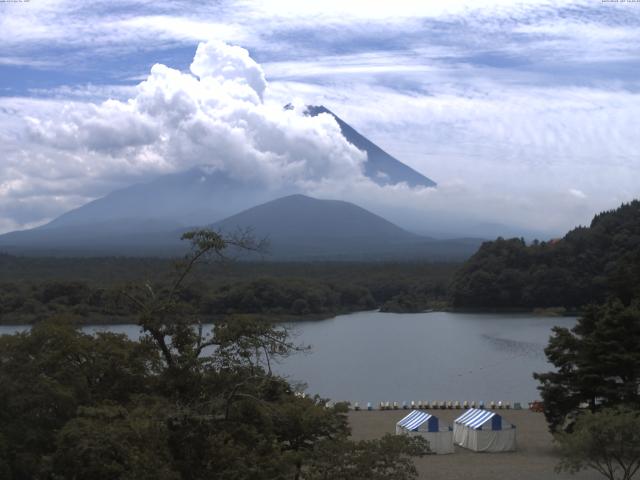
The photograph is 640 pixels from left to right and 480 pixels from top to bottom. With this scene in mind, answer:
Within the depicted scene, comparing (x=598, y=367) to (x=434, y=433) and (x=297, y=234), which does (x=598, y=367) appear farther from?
(x=297, y=234)

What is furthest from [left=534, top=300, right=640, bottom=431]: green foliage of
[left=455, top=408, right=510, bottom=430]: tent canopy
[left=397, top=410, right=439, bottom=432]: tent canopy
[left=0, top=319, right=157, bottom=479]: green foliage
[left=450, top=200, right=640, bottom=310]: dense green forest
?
[left=450, top=200, right=640, bottom=310]: dense green forest

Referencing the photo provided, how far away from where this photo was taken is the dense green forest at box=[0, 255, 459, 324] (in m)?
38.5

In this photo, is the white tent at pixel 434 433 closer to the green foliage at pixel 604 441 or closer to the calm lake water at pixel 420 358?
the calm lake water at pixel 420 358

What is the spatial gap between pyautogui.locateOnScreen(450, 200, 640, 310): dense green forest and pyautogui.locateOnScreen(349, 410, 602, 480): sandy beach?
2930 centimetres

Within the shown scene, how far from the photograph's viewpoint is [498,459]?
14922 mm

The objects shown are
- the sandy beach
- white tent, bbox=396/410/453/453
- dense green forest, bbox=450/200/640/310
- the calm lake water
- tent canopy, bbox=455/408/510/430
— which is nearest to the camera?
the sandy beach

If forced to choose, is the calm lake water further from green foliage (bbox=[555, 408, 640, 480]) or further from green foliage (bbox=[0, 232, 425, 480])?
green foliage (bbox=[0, 232, 425, 480])

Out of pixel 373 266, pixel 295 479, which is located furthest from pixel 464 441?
pixel 373 266

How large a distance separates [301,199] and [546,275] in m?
105

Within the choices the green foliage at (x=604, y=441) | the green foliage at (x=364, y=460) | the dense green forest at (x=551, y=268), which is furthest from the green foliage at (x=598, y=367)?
the dense green forest at (x=551, y=268)

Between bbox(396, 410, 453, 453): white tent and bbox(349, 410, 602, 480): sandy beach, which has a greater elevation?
bbox(396, 410, 453, 453): white tent

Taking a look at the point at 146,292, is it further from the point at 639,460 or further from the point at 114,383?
the point at 639,460

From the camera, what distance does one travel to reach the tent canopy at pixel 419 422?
15.5 meters

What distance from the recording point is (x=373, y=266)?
6725 cm
